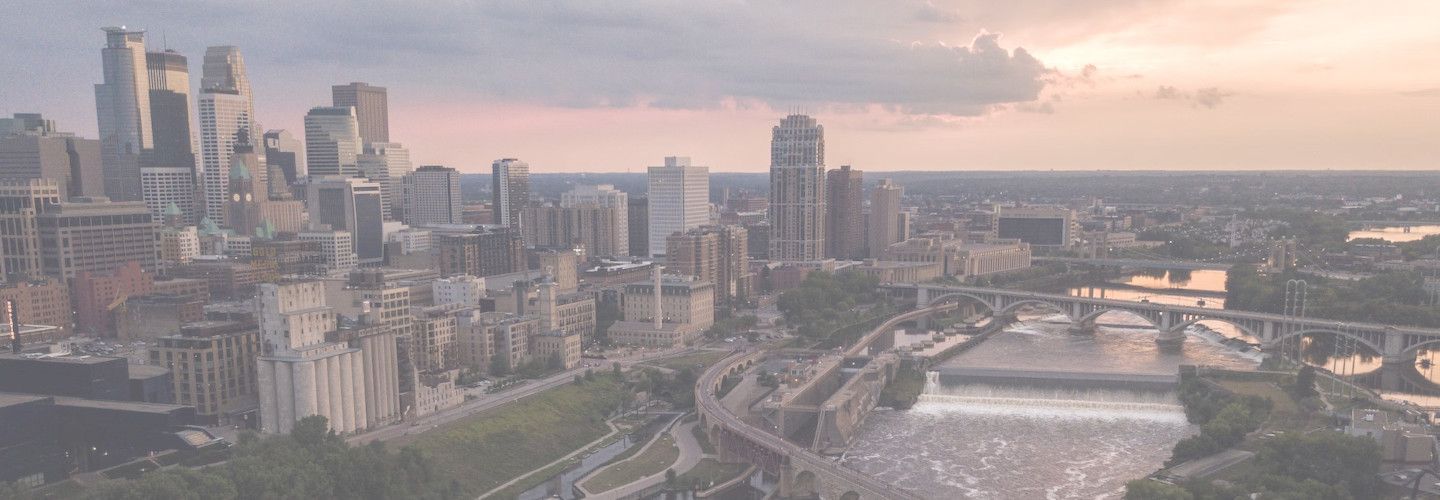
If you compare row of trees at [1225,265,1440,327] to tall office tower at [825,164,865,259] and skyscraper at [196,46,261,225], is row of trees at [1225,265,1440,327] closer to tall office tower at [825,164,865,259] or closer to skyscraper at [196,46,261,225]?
tall office tower at [825,164,865,259]

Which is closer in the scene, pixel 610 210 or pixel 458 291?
pixel 458 291

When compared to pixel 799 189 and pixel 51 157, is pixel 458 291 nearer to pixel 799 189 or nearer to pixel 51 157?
pixel 799 189

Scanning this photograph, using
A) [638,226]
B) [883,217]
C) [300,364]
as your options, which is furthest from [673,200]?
[300,364]

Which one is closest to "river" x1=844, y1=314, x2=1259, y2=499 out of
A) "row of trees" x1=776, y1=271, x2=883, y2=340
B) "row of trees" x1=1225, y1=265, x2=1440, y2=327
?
"row of trees" x1=1225, y1=265, x2=1440, y2=327

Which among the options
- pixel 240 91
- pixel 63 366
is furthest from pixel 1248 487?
pixel 240 91

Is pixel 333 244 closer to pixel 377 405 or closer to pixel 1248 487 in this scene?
pixel 377 405

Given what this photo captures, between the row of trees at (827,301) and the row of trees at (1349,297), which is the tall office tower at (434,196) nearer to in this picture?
the row of trees at (827,301)

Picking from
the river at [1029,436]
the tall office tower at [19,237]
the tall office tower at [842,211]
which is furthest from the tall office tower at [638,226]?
the river at [1029,436]
